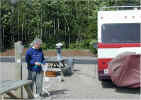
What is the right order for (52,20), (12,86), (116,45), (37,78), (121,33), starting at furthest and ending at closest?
1. (52,20)
2. (121,33)
3. (116,45)
4. (37,78)
5. (12,86)

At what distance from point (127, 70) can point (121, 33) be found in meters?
2.04

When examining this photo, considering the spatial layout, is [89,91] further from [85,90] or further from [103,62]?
[103,62]

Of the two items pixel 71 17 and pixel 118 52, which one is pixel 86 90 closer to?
pixel 118 52

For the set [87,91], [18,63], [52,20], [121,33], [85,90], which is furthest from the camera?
[52,20]

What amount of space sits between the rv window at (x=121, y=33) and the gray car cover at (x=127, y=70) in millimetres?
1459

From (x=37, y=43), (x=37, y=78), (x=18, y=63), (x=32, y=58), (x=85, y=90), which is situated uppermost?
(x=37, y=43)

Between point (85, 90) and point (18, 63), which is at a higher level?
point (18, 63)

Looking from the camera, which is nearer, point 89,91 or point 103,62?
point 89,91

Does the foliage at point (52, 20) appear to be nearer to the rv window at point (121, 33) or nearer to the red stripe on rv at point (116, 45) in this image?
the rv window at point (121, 33)

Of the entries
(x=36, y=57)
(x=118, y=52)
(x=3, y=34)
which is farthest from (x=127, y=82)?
(x=3, y=34)

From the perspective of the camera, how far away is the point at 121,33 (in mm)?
10094

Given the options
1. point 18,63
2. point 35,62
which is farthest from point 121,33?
point 18,63

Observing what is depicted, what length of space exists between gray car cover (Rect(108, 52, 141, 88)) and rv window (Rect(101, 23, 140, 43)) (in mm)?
1459

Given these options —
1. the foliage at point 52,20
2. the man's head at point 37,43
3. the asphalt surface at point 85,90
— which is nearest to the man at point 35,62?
the man's head at point 37,43
